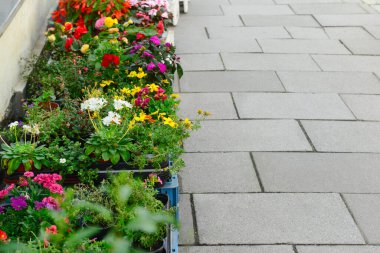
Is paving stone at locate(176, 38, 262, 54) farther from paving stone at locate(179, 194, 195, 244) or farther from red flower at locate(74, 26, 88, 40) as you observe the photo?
paving stone at locate(179, 194, 195, 244)

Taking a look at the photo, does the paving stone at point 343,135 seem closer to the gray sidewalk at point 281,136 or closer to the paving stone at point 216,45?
the gray sidewalk at point 281,136

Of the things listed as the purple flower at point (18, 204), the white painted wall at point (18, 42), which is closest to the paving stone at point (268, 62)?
the white painted wall at point (18, 42)

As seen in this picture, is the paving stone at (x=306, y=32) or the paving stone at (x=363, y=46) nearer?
the paving stone at (x=363, y=46)

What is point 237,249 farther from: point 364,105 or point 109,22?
point 364,105

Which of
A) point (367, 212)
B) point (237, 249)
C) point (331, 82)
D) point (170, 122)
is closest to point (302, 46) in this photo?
point (331, 82)

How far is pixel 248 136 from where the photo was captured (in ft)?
14.6

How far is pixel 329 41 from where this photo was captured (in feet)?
22.4

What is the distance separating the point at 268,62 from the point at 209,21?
1.83 metres

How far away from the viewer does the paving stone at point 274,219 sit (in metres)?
3.26

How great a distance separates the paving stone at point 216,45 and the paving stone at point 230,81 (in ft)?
2.42

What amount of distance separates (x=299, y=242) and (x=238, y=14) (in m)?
5.27

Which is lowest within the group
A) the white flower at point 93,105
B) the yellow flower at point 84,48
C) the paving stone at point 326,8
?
the paving stone at point 326,8

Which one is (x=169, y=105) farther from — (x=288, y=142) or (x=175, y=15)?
(x=175, y=15)

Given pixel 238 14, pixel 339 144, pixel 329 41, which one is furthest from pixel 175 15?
pixel 339 144
